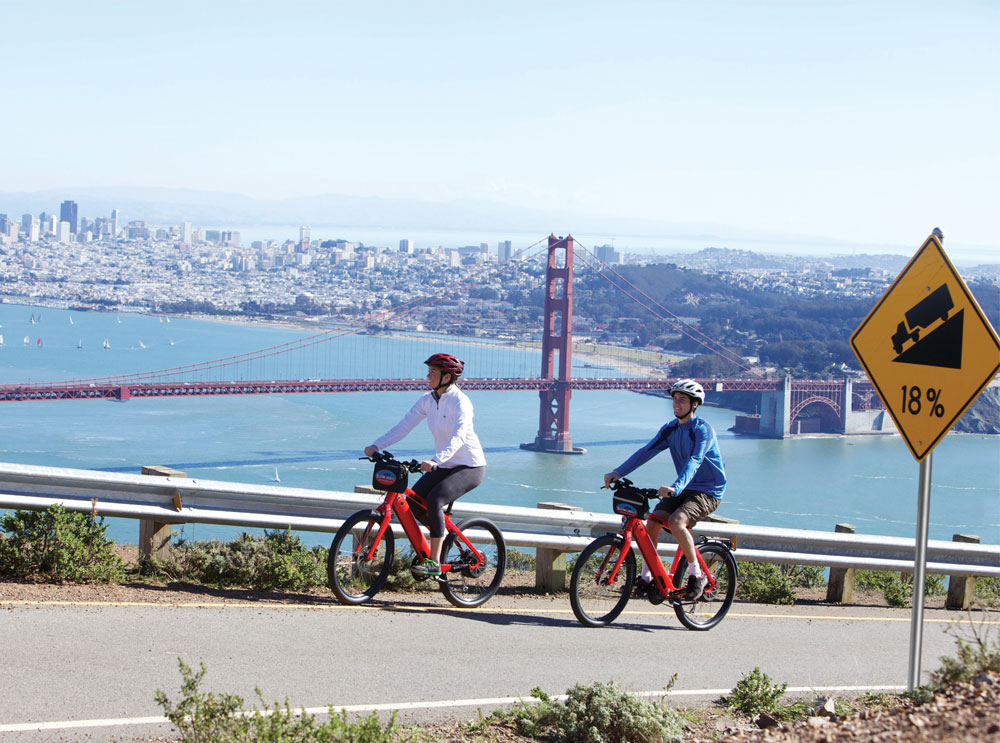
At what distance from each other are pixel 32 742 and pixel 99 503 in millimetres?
2584

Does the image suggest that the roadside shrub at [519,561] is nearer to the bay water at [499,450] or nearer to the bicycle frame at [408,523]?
the bicycle frame at [408,523]

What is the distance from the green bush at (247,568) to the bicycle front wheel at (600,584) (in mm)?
1434

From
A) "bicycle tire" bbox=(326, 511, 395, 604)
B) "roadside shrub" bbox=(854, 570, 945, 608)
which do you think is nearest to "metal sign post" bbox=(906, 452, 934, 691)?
"bicycle tire" bbox=(326, 511, 395, 604)

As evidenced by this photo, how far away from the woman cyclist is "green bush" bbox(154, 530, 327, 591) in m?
0.71

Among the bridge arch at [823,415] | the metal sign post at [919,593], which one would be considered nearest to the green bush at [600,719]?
the metal sign post at [919,593]

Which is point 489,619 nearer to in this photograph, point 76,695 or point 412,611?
point 412,611

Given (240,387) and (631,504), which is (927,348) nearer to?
(631,504)

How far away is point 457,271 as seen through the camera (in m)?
175

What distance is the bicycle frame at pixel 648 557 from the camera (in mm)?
6078

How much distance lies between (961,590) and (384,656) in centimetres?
454

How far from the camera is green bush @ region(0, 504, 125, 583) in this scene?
601 centimetres

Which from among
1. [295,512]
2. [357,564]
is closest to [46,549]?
[295,512]

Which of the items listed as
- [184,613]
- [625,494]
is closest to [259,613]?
[184,613]

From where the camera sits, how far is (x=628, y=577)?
6.18 metres
